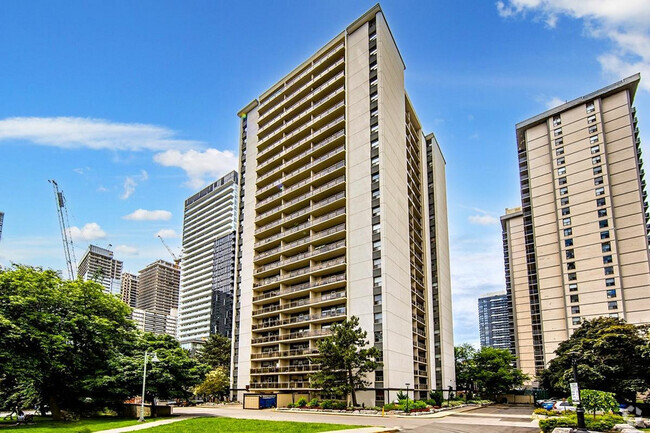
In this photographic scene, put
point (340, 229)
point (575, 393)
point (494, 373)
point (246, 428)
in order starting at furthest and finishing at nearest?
point (494, 373) → point (340, 229) → point (246, 428) → point (575, 393)

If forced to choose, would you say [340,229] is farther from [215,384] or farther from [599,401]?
[215,384]

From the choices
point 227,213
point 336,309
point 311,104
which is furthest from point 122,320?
point 227,213

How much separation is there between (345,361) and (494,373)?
137ft

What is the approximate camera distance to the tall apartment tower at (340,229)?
5472 centimetres

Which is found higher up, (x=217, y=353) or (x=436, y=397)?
(x=217, y=353)

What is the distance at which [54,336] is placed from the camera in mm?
37750

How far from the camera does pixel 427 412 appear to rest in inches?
1740

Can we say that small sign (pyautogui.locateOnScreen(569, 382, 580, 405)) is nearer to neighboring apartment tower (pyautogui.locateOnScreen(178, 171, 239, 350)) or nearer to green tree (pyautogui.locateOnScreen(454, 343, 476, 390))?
green tree (pyautogui.locateOnScreen(454, 343, 476, 390))

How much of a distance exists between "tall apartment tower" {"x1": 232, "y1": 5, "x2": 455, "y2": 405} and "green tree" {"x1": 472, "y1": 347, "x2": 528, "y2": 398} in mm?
5474

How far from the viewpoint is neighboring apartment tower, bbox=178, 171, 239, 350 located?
573 ft

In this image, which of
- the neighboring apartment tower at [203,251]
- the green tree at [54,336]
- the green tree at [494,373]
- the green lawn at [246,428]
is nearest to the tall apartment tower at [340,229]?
the green tree at [494,373]

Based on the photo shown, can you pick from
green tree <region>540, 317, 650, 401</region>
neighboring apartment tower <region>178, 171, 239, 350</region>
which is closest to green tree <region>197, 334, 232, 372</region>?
neighboring apartment tower <region>178, 171, 239, 350</region>

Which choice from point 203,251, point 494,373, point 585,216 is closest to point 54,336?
point 494,373

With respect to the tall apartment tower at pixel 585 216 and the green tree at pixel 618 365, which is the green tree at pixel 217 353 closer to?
the tall apartment tower at pixel 585 216
